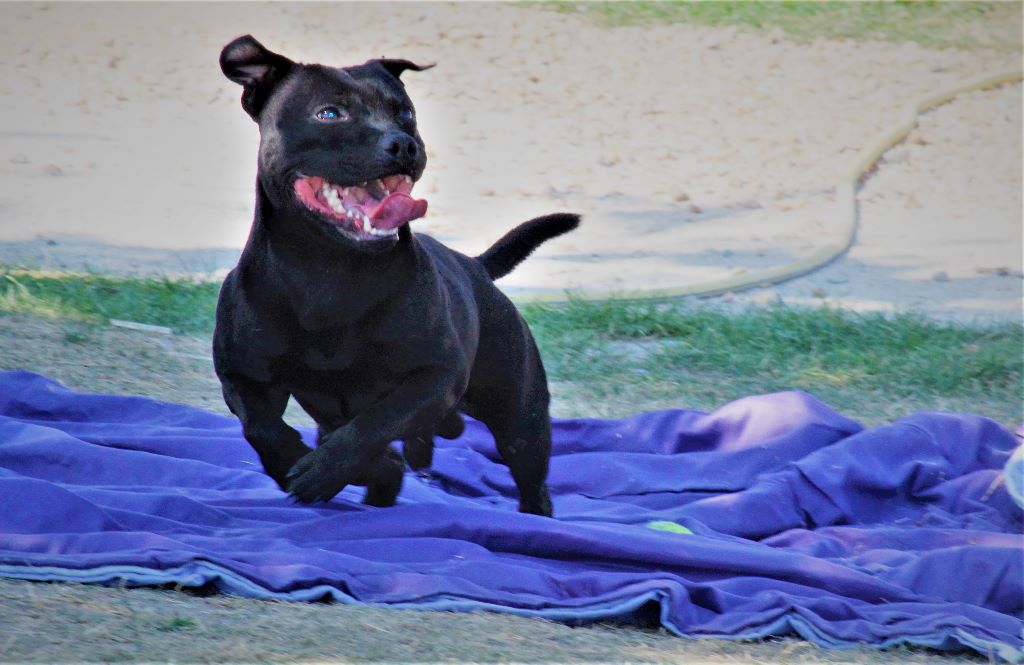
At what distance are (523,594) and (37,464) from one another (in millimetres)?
1799

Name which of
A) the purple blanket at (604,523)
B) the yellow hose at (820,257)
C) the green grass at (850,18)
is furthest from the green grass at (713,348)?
the green grass at (850,18)

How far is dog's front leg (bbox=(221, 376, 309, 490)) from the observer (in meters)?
3.77

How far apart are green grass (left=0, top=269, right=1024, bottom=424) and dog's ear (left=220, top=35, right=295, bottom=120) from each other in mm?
2721

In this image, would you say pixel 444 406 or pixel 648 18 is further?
pixel 648 18

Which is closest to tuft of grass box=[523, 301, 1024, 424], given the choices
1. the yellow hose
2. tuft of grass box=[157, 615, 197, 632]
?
the yellow hose

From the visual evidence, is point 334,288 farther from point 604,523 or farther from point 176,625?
point 604,523

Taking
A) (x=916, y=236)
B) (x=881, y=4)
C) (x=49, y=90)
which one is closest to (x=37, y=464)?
(x=916, y=236)

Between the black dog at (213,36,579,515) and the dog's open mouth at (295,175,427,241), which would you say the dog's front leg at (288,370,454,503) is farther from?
the dog's open mouth at (295,175,427,241)

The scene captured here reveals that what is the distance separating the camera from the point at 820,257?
28.8 ft

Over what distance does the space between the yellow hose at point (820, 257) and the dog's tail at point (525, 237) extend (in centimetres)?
287

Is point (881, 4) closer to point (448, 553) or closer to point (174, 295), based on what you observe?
point (174, 295)

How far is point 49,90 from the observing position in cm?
1180

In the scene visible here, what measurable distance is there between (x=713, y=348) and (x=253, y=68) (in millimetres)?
3728

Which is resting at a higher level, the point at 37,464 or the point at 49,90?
the point at 49,90
